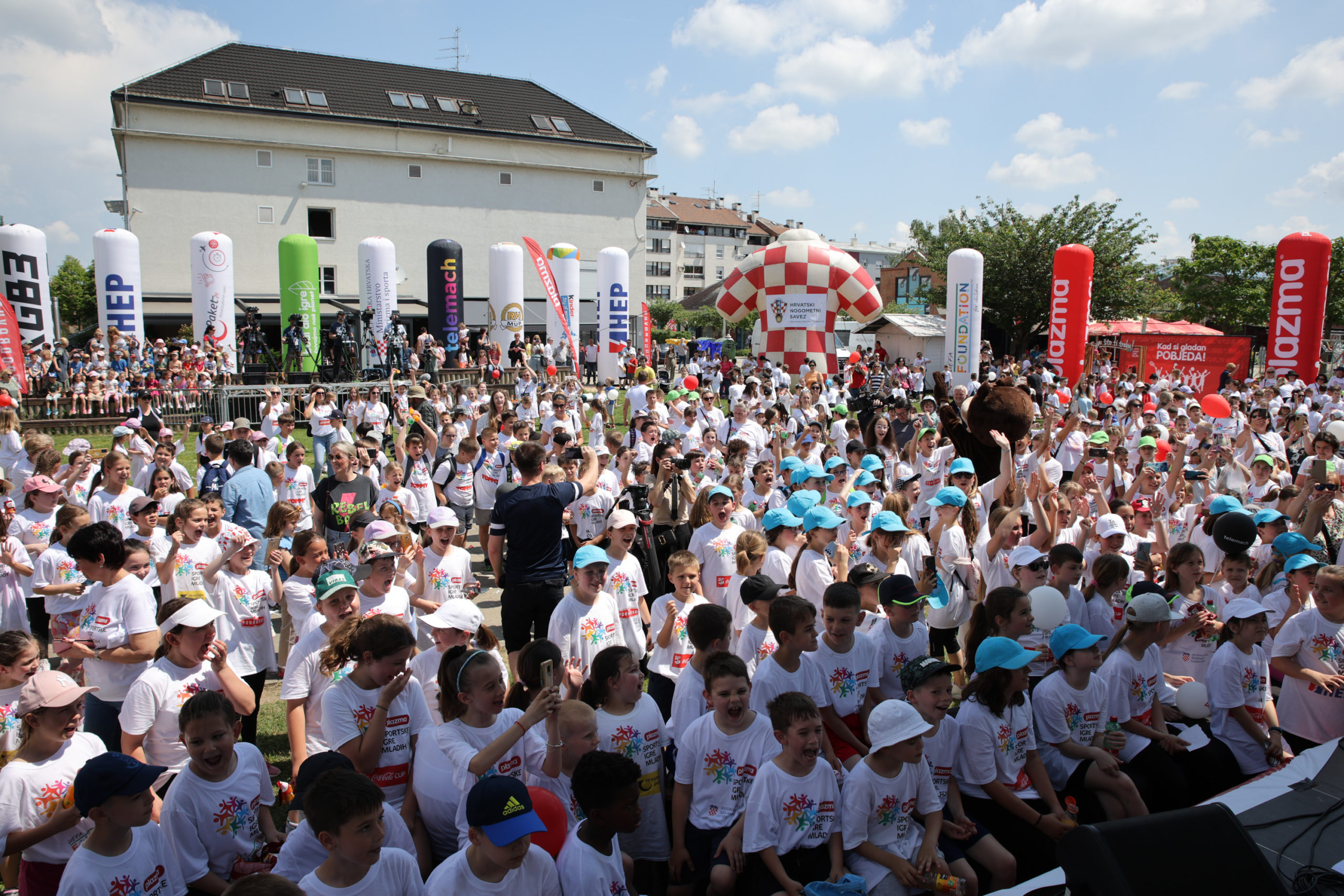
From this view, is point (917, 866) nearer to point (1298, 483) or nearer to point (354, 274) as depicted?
point (1298, 483)

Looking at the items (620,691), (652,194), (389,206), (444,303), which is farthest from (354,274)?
(652,194)

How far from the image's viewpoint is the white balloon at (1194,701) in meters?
4.64

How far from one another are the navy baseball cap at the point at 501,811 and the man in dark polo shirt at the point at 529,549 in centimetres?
285

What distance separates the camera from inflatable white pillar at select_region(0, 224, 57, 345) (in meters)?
18.8

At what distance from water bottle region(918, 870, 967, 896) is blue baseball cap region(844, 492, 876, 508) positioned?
319 cm

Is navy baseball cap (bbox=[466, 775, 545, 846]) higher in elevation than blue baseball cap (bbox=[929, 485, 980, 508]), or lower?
lower

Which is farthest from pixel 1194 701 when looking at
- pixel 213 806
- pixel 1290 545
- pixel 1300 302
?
pixel 1300 302

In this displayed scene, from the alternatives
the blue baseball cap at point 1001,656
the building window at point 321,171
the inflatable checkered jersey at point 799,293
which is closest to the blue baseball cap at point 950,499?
the blue baseball cap at point 1001,656

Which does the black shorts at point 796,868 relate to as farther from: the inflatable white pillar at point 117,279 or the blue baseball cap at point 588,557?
the inflatable white pillar at point 117,279

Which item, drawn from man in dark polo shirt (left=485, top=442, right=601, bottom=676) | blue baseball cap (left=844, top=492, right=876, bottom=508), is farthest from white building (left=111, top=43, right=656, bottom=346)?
man in dark polo shirt (left=485, top=442, right=601, bottom=676)

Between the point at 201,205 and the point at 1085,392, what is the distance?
32585mm

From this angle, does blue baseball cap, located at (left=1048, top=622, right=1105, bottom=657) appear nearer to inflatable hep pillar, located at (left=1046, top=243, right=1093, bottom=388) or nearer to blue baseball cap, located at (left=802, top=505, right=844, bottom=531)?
blue baseball cap, located at (left=802, top=505, right=844, bottom=531)

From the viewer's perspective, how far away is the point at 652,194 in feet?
275

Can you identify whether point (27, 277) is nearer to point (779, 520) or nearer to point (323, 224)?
point (323, 224)
